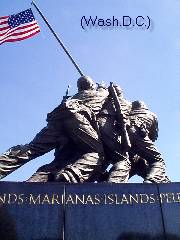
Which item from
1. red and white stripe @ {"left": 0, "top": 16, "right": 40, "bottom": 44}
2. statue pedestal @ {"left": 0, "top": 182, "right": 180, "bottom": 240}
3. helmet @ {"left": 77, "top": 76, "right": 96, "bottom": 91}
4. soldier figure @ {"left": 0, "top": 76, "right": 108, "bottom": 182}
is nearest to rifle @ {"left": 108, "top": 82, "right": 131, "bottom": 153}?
soldier figure @ {"left": 0, "top": 76, "right": 108, "bottom": 182}

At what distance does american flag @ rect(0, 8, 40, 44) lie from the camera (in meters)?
17.2

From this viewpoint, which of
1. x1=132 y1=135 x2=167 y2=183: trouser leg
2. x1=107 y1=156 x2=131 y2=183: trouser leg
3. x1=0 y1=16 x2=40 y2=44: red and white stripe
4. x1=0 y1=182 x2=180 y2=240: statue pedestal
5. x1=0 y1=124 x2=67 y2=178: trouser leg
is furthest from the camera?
x1=0 y1=16 x2=40 y2=44: red and white stripe

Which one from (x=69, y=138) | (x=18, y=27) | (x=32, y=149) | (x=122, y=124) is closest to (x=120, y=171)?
(x=122, y=124)

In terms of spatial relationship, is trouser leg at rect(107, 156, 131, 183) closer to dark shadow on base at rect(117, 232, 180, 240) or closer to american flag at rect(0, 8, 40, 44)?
dark shadow on base at rect(117, 232, 180, 240)

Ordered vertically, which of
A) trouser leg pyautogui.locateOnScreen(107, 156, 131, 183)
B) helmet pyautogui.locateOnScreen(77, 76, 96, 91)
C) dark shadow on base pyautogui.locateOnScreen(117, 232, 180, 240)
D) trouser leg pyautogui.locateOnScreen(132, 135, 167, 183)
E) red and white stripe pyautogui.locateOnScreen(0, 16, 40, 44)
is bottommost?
dark shadow on base pyautogui.locateOnScreen(117, 232, 180, 240)

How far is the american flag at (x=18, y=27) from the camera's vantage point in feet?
56.3

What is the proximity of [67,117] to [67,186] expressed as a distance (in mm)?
2562

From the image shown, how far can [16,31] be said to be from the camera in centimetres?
1739

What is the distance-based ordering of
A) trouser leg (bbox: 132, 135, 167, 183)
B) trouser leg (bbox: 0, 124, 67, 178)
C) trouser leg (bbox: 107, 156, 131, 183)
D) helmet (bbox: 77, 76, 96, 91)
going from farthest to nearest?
helmet (bbox: 77, 76, 96, 91) < trouser leg (bbox: 132, 135, 167, 183) < trouser leg (bbox: 0, 124, 67, 178) < trouser leg (bbox: 107, 156, 131, 183)

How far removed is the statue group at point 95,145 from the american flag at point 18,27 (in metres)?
4.12

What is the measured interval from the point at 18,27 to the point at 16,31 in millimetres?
246

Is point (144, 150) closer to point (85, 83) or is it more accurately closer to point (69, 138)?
point (69, 138)

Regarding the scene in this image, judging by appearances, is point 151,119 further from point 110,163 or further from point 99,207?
point 99,207

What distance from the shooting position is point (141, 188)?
458 inches
